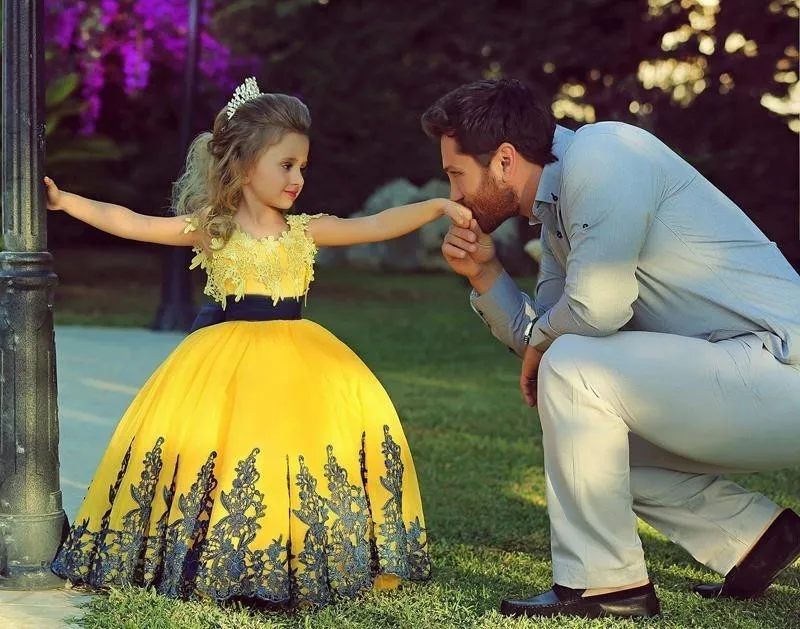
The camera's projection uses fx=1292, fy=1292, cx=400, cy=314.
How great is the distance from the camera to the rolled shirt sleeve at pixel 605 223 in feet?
10.8

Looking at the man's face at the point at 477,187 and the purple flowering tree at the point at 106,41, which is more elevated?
the purple flowering tree at the point at 106,41

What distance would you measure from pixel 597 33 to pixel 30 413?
14.0m

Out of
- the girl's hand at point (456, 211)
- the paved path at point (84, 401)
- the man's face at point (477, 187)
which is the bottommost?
the paved path at point (84, 401)

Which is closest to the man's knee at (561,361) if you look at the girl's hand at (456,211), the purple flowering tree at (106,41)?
the girl's hand at (456,211)

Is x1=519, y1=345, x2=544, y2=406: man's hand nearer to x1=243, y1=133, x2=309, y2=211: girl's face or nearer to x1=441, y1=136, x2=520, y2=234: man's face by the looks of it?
x1=441, y1=136, x2=520, y2=234: man's face

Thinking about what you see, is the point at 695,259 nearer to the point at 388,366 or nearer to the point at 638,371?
the point at 638,371

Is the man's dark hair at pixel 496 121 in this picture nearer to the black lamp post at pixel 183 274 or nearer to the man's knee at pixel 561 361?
the man's knee at pixel 561 361

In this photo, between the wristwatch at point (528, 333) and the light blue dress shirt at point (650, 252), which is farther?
the wristwatch at point (528, 333)

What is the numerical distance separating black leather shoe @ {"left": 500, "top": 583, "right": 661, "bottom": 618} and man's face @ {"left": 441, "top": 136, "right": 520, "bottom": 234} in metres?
1.08

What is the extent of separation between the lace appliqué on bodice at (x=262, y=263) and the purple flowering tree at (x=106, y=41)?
9553mm

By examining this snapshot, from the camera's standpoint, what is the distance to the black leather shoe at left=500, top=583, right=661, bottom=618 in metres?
3.32

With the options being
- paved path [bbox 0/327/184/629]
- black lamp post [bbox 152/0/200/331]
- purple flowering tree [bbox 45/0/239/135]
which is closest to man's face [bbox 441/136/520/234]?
paved path [bbox 0/327/184/629]

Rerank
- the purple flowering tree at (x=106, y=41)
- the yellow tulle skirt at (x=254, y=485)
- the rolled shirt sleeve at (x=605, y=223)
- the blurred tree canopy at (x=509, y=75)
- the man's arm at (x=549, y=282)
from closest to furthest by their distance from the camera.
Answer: the rolled shirt sleeve at (x=605, y=223)
the yellow tulle skirt at (x=254, y=485)
the man's arm at (x=549, y=282)
the purple flowering tree at (x=106, y=41)
the blurred tree canopy at (x=509, y=75)

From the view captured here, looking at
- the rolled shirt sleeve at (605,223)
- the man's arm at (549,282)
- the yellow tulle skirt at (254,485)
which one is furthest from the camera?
the man's arm at (549,282)
